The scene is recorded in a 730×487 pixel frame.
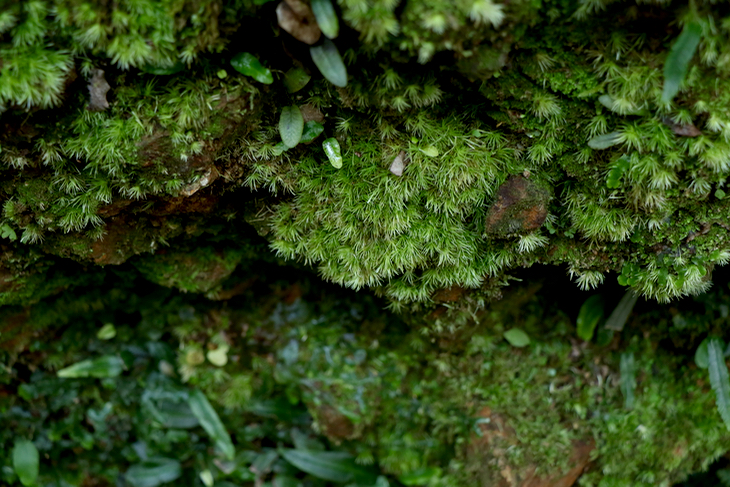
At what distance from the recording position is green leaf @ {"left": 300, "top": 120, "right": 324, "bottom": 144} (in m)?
1.93

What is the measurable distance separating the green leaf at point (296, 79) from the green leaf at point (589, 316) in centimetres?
195

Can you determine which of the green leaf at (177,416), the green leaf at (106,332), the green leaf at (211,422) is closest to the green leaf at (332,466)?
the green leaf at (211,422)

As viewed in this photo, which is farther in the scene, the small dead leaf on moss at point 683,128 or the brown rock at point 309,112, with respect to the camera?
the brown rock at point 309,112

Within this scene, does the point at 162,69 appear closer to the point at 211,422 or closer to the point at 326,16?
the point at 326,16

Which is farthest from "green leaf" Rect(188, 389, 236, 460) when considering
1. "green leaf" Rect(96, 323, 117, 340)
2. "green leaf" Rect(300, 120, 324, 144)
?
"green leaf" Rect(300, 120, 324, 144)

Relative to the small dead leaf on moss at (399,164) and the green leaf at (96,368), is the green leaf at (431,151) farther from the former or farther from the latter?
the green leaf at (96,368)

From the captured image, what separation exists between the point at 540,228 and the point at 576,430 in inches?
55.5

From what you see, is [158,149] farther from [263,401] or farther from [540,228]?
[263,401]

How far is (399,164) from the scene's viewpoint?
195cm

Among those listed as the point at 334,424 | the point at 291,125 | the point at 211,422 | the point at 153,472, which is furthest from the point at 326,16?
the point at 153,472

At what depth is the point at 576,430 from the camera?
9.17 ft

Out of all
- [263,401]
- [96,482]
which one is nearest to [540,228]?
[263,401]

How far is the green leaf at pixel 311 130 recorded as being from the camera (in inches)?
75.9

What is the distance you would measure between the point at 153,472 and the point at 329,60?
2700 mm
